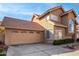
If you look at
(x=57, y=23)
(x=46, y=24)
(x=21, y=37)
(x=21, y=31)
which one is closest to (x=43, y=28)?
(x=46, y=24)

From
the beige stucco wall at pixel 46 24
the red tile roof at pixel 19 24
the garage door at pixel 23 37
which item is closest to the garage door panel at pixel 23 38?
the garage door at pixel 23 37

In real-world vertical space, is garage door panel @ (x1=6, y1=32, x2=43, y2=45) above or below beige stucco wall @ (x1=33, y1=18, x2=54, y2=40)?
below

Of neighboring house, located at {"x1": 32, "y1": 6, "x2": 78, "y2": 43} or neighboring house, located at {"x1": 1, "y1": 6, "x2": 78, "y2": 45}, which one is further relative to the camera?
neighboring house, located at {"x1": 32, "y1": 6, "x2": 78, "y2": 43}

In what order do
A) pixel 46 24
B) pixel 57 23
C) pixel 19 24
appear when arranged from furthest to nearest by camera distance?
pixel 46 24 < pixel 57 23 < pixel 19 24

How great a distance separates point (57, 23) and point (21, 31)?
3654 mm

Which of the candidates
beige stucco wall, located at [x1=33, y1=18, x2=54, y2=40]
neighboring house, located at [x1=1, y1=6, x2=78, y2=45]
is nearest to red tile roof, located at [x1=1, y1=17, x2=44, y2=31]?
neighboring house, located at [x1=1, y1=6, x2=78, y2=45]

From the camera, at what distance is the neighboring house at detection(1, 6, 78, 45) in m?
11.6

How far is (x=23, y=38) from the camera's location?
40.0 ft

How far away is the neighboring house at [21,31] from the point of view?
11284 millimetres

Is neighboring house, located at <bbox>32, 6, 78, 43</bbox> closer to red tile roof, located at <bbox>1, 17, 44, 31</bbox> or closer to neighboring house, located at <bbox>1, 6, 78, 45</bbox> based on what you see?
neighboring house, located at <bbox>1, 6, 78, 45</bbox>

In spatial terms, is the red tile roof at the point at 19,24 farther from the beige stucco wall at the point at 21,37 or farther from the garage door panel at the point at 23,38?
the garage door panel at the point at 23,38

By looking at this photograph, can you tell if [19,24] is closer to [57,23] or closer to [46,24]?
[46,24]

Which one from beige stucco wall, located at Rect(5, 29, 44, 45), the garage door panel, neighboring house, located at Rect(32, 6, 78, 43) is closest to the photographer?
beige stucco wall, located at Rect(5, 29, 44, 45)

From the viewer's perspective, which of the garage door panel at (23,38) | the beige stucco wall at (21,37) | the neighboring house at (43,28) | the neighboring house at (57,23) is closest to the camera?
the beige stucco wall at (21,37)
